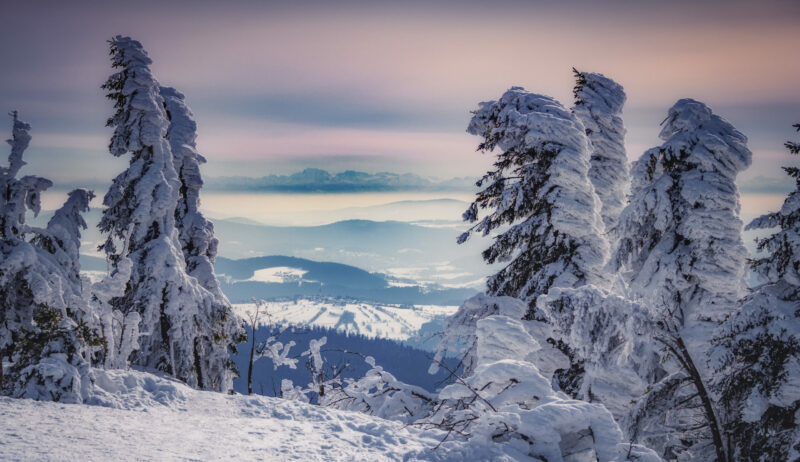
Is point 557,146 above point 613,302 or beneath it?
above

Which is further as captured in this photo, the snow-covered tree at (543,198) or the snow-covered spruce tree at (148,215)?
the snow-covered spruce tree at (148,215)

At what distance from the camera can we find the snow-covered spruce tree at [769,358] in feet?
22.7

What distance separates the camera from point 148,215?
39.3ft

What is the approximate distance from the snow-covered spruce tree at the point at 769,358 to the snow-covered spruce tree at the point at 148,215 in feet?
40.2

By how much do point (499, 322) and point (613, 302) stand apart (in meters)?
1.79

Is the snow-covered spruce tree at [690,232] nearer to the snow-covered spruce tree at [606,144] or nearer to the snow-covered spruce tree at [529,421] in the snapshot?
the snow-covered spruce tree at [606,144]

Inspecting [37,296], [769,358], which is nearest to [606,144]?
[769,358]

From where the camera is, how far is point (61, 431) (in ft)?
15.2

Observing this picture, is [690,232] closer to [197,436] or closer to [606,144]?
[606,144]

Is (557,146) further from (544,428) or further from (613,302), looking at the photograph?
(544,428)

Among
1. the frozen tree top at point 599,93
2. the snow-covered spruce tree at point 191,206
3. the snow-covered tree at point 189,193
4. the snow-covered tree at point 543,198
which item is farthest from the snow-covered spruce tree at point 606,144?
the snow-covered tree at point 189,193

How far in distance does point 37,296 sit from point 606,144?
15.4m

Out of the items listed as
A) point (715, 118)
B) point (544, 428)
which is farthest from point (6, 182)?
point (715, 118)

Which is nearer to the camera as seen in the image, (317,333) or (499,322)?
(499,322)
